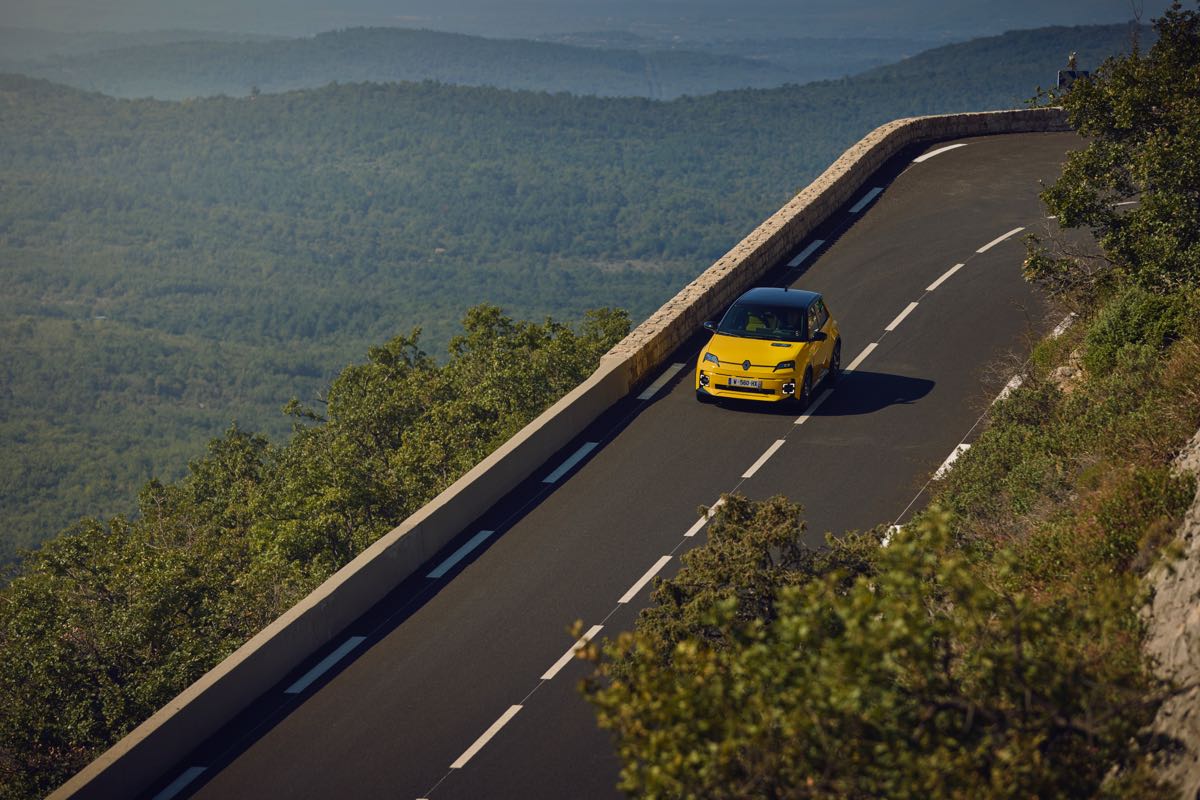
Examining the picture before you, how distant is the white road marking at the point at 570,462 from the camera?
20.2 metres

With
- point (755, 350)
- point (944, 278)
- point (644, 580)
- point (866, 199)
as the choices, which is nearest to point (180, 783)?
point (644, 580)

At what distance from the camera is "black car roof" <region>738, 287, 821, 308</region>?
73.9ft

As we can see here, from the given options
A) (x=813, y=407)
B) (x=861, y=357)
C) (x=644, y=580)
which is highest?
(x=861, y=357)

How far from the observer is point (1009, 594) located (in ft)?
39.9

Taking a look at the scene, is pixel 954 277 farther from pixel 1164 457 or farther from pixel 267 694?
pixel 267 694

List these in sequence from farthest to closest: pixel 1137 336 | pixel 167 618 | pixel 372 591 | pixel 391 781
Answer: pixel 167 618
pixel 1137 336
pixel 372 591
pixel 391 781

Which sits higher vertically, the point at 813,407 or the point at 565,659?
the point at 813,407

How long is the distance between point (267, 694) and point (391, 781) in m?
2.52

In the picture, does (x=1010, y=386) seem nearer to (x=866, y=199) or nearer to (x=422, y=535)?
(x=422, y=535)

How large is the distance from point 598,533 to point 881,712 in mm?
10536

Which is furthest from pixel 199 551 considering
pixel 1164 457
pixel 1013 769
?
pixel 1013 769

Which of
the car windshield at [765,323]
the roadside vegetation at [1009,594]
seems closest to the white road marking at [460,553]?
the roadside vegetation at [1009,594]

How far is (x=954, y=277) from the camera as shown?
94.8 feet

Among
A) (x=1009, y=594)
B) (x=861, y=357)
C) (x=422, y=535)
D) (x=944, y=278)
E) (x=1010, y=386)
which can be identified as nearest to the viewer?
(x=1009, y=594)
